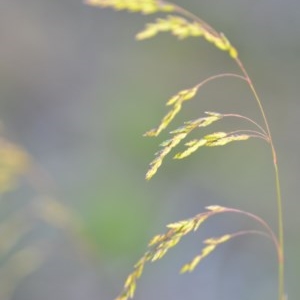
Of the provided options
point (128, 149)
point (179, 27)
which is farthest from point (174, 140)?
point (128, 149)

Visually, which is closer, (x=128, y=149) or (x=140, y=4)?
(x=140, y=4)

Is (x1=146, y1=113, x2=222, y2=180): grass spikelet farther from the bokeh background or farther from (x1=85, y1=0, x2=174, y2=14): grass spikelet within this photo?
the bokeh background

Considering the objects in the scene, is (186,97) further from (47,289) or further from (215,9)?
(215,9)

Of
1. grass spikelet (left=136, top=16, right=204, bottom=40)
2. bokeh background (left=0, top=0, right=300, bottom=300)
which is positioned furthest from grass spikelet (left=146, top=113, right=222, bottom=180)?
bokeh background (left=0, top=0, right=300, bottom=300)

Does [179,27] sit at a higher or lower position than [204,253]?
higher

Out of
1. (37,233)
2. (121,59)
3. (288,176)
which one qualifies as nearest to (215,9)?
(121,59)

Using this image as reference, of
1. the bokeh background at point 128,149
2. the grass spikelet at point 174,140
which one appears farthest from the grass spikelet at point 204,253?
the bokeh background at point 128,149

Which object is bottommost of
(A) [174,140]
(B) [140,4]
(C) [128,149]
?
(C) [128,149]

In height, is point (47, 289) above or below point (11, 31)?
below

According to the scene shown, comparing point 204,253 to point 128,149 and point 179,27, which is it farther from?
point 128,149
